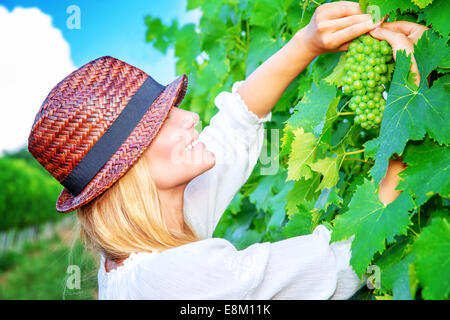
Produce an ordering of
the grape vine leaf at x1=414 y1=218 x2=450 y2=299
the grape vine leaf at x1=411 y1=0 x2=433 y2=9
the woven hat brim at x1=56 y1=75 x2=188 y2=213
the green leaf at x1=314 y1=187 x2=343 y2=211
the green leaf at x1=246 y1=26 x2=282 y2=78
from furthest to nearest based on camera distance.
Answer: the green leaf at x1=246 y1=26 x2=282 y2=78 < the woven hat brim at x1=56 y1=75 x2=188 y2=213 < the green leaf at x1=314 y1=187 x2=343 y2=211 < the grape vine leaf at x1=411 y1=0 x2=433 y2=9 < the grape vine leaf at x1=414 y1=218 x2=450 y2=299

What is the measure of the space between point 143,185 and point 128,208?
0.10 meters

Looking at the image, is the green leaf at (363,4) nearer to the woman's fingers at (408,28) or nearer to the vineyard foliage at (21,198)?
the woman's fingers at (408,28)

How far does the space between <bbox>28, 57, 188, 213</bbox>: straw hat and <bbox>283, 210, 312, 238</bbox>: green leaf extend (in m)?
0.62

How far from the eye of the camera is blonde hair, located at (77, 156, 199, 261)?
1.76 meters

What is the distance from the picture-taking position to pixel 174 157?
184 centimetres

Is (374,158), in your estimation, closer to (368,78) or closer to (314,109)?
(368,78)

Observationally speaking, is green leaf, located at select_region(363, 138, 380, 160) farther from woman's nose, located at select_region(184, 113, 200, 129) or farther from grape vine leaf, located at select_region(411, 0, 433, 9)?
woman's nose, located at select_region(184, 113, 200, 129)

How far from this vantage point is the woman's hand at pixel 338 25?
1.44 metres

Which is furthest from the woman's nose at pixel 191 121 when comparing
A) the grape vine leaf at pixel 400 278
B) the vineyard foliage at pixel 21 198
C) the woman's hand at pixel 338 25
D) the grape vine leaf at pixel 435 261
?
Answer: the vineyard foliage at pixel 21 198

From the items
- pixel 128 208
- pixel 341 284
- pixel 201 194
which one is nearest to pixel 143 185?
pixel 128 208

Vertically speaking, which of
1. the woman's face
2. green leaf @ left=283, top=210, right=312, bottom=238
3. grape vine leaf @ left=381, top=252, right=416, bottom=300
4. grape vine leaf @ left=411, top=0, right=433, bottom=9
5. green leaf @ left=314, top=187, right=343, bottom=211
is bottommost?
grape vine leaf @ left=381, top=252, right=416, bottom=300

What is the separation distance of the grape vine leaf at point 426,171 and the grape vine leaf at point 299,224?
1.96 ft

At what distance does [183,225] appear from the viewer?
6.84 feet

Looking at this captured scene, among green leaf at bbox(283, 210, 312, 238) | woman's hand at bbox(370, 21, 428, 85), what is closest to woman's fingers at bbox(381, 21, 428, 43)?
woman's hand at bbox(370, 21, 428, 85)
